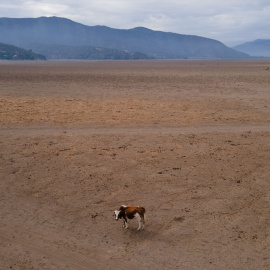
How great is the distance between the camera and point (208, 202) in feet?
27.5

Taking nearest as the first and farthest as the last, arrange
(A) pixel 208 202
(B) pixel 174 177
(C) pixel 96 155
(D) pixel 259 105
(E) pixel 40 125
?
(A) pixel 208 202 < (B) pixel 174 177 < (C) pixel 96 155 < (E) pixel 40 125 < (D) pixel 259 105

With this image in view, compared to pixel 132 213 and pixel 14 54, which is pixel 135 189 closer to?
pixel 132 213

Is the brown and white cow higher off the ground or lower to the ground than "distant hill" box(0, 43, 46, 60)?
lower

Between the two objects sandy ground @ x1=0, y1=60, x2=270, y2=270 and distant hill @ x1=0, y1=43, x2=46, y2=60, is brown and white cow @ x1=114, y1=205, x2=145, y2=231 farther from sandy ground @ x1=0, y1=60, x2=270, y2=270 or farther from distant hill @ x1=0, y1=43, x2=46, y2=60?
distant hill @ x1=0, y1=43, x2=46, y2=60

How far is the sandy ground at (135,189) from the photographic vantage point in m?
6.48

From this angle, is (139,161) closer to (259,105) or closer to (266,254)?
(266,254)

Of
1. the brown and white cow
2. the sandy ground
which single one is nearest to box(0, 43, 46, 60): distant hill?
the sandy ground

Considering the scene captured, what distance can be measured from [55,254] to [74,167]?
13.5ft

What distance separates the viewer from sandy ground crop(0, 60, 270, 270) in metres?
6.48

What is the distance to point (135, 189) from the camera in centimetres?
902

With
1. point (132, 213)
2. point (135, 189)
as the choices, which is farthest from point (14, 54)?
point (132, 213)

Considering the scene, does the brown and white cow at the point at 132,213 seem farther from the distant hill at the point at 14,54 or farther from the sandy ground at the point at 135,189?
the distant hill at the point at 14,54

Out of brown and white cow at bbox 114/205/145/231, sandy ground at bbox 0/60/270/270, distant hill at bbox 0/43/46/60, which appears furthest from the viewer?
distant hill at bbox 0/43/46/60

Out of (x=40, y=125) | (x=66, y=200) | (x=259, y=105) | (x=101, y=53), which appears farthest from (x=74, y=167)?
(x=101, y=53)
